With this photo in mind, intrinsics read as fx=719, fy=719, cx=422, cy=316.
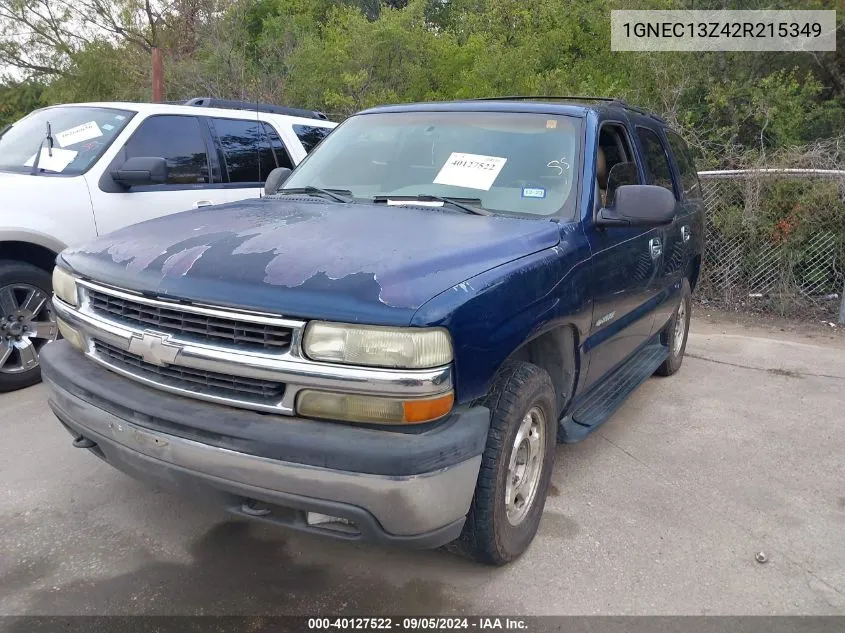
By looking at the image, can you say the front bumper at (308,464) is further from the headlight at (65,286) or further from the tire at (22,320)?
the tire at (22,320)

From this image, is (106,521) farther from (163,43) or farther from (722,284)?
(163,43)

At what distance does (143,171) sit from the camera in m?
4.96

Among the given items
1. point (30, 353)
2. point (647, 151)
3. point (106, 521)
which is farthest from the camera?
point (30, 353)

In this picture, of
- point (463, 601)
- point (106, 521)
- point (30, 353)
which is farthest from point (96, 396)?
point (30, 353)

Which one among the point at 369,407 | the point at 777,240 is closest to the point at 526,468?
the point at 369,407

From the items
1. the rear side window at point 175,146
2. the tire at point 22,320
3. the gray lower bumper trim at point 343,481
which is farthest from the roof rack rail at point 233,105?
the gray lower bumper trim at point 343,481

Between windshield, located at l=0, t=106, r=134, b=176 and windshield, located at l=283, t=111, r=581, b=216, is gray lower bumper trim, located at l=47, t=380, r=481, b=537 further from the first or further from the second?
windshield, located at l=0, t=106, r=134, b=176

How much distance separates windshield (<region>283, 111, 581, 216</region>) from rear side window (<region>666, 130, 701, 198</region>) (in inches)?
74.7

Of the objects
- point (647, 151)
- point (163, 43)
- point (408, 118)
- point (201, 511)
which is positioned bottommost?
point (201, 511)

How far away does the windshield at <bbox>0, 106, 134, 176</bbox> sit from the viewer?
203 inches

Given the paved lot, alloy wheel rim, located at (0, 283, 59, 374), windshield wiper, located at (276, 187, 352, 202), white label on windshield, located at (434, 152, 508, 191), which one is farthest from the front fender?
alloy wheel rim, located at (0, 283, 59, 374)

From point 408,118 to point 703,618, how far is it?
2886mm

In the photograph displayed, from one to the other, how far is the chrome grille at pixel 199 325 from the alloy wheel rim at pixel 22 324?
241 centimetres

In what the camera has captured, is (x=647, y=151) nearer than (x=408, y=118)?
No
